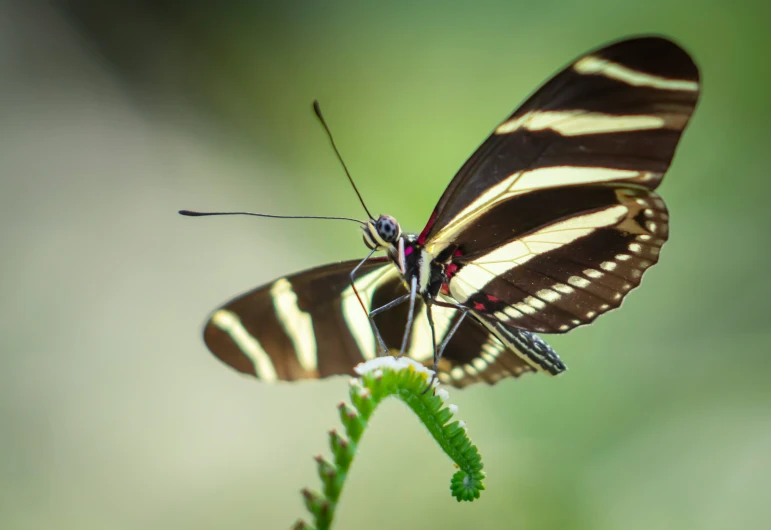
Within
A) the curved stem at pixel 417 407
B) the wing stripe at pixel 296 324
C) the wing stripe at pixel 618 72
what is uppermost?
the wing stripe at pixel 618 72

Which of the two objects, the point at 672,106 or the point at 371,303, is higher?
the point at 672,106

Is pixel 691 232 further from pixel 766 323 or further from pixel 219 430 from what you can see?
pixel 219 430

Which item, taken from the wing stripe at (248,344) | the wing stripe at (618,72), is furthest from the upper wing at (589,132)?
the wing stripe at (248,344)

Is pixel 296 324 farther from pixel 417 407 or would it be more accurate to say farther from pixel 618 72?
pixel 618 72

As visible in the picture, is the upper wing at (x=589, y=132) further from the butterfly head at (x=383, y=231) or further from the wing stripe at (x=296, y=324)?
the wing stripe at (x=296, y=324)

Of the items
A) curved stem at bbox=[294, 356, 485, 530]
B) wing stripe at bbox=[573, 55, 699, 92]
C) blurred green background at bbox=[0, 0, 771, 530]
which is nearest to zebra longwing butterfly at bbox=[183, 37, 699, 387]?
wing stripe at bbox=[573, 55, 699, 92]

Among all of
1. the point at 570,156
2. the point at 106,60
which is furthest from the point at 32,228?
the point at 570,156

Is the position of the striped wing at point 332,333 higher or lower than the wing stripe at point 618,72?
lower
